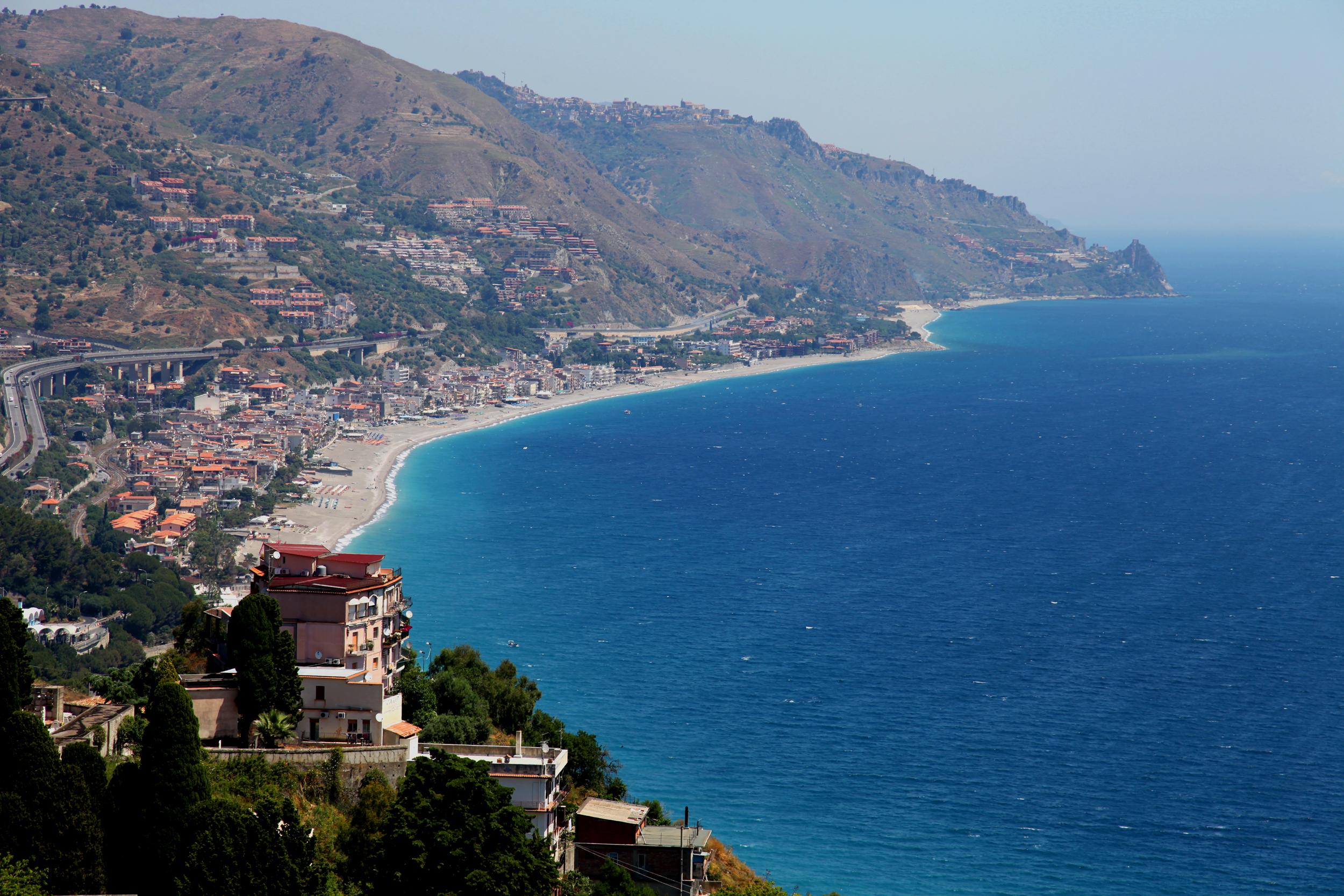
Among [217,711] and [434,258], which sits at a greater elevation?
[434,258]

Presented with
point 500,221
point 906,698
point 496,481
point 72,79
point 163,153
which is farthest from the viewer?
point 500,221

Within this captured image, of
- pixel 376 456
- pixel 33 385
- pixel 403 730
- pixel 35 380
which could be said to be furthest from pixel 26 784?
pixel 35 380

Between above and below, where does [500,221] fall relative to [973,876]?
above

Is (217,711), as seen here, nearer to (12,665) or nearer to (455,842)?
(12,665)

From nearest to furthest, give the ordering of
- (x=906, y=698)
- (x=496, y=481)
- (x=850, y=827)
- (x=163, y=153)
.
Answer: (x=850, y=827)
(x=906, y=698)
(x=496, y=481)
(x=163, y=153)

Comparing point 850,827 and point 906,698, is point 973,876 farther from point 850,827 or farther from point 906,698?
point 906,698

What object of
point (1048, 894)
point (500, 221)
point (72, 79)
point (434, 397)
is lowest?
→ point (1048, 894)

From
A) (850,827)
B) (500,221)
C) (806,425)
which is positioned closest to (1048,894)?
(850,827)

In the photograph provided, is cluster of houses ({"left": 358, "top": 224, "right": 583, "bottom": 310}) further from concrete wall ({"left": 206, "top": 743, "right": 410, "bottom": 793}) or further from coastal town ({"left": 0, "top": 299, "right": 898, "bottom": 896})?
concrete wall ({"left": 206, "top": 743, "right": 410, "bottom": 793})
